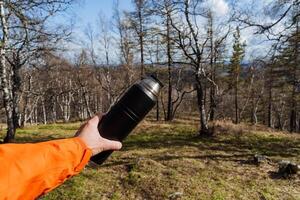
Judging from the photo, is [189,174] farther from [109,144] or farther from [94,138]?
[94,138]

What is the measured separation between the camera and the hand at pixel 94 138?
152 centimetres

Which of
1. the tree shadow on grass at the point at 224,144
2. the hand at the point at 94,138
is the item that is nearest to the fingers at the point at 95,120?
the hand at the point at 94,138

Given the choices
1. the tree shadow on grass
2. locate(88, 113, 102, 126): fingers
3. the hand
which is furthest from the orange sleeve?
the tree shadow on grass

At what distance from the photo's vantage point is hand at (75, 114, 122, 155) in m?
1.52

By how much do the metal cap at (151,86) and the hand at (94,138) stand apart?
278 mm

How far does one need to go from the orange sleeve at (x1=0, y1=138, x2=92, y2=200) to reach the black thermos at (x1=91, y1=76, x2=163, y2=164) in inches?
15.2

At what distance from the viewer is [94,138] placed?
1.56 m

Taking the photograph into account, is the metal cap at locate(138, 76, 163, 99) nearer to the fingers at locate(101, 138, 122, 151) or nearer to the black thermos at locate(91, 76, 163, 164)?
the black thermos at locate(91, 76, 163, 164)

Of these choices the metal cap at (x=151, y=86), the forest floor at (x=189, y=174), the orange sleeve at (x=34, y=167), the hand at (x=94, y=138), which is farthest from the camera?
the forest floor at (x=189, y=174)

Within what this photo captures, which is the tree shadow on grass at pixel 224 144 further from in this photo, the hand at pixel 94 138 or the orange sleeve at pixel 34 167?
the orange sleeve at pixel 34 167

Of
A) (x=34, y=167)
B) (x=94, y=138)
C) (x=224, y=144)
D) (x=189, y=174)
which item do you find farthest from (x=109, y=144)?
(x=224, y=144)

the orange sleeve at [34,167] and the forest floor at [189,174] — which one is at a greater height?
the orange sleeve at [34,167]

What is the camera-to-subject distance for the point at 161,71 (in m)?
28.9

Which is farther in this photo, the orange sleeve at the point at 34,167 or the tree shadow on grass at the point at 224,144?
the tree shadow on grass at the point at 224,144
